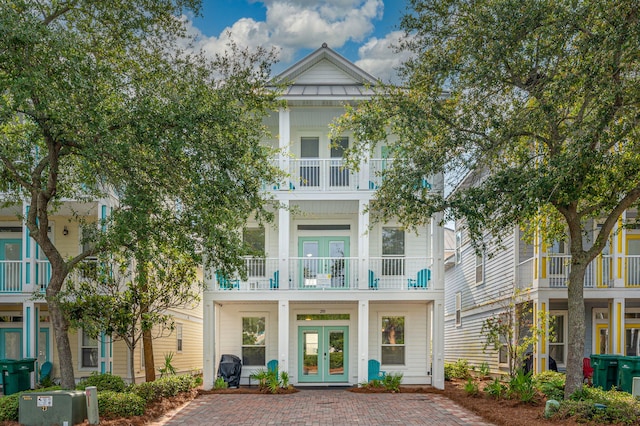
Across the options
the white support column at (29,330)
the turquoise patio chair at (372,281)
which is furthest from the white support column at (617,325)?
the white support column at (29,330)

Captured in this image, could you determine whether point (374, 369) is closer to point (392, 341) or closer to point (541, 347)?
point (392, 341)

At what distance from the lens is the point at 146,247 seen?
1205 centimetres

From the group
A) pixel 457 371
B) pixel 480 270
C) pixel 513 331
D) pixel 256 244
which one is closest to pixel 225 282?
pixel 256 244

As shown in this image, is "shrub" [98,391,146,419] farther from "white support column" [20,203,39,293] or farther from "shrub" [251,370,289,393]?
"white support column" [20,203,39,293]

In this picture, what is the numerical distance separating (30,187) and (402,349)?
12577mm

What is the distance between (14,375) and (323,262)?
9.21 metres

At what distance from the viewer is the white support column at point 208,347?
60.7ft

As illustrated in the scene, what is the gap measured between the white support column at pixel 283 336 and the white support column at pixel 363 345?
2.18 m

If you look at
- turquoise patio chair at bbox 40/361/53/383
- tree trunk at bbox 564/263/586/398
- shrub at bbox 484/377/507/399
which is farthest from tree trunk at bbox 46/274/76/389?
tree trunk at bbox 564/263/586/398

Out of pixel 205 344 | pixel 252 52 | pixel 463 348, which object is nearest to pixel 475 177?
pixel 252 52

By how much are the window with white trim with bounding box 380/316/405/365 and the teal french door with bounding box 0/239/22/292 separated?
11.5 meters

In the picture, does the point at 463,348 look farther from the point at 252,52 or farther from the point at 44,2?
the point at 44,2

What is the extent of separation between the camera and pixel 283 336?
1872cm

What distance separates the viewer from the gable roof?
20062 millimetres
